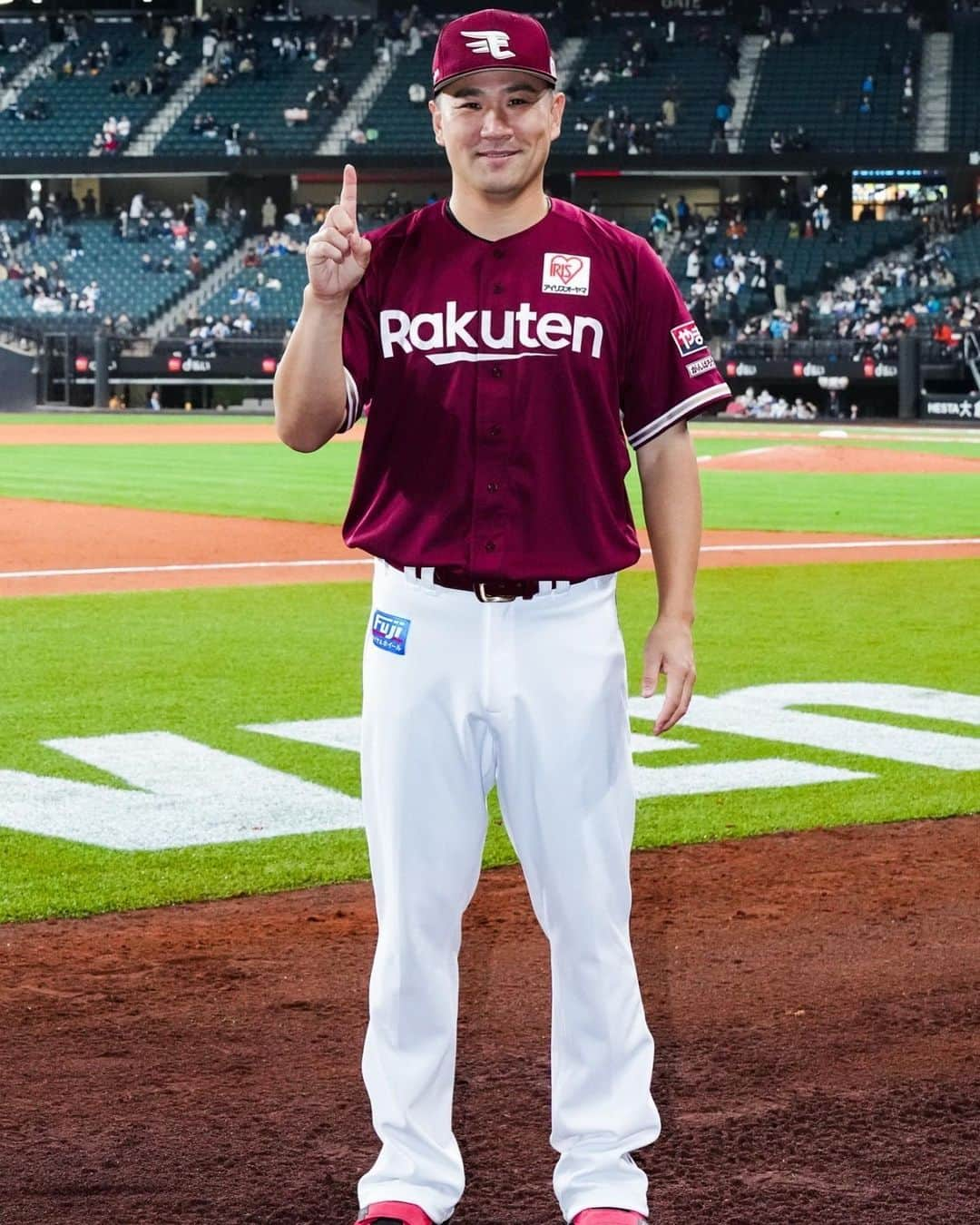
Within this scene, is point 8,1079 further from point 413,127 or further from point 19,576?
point 413,127

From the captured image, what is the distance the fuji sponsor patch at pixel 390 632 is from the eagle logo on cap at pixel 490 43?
1.04 meters

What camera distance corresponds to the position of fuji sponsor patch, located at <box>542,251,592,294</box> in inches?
126

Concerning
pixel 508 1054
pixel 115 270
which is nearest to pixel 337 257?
pixel 508 1054

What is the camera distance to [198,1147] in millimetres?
3666

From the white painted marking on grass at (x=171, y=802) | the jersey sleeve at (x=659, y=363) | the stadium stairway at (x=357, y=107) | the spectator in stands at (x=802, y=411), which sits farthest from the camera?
the stadium stairway at (x=357, y=107)

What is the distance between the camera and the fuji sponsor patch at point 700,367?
3.39m

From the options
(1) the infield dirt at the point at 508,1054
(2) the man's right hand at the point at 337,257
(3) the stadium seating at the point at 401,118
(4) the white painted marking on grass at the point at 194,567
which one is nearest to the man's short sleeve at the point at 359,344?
(2) the man's right hand at the point at 337,257

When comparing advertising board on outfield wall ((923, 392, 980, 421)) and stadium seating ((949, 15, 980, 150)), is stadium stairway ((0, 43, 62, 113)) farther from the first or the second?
advertising board on outfield wall ((923, 392, 980, 421))

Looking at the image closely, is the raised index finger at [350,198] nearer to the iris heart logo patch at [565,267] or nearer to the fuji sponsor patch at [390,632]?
the iris heart logo patch at [565,267]

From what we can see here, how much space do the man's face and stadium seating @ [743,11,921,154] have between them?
45.8 metres

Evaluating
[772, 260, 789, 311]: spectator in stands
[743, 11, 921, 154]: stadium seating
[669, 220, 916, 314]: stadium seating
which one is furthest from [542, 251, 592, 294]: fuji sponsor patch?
[743, 11, 921, 154]: stadium seating

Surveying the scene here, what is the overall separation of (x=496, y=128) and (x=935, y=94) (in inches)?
1928

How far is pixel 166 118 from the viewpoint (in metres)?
52.6

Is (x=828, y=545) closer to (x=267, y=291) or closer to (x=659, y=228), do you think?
(x=267, y=291)
